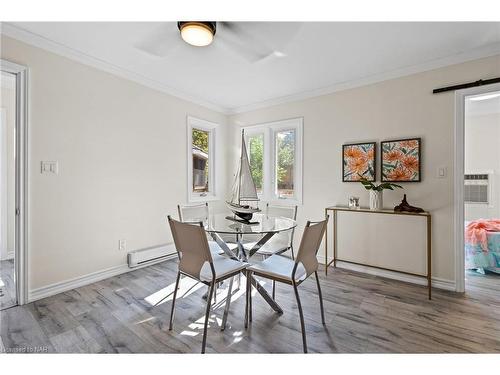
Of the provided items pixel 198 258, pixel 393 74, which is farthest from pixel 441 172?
pixel 198 258

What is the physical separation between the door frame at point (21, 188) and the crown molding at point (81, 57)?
279mm

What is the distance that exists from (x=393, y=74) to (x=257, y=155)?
225cm

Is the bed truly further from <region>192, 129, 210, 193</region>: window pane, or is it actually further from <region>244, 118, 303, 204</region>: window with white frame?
<region>192, 129, 210, 193</region>: window pane

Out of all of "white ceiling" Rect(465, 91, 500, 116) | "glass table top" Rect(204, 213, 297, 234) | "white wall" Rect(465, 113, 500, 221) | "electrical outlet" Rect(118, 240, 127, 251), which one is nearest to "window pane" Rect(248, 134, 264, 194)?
"glass table top" Rect(204, 213, 297, 234)

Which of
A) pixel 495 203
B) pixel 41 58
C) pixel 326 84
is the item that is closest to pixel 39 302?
pixel 41 58

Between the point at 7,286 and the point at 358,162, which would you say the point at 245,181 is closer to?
the point at 358,162

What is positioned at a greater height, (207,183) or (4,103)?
(4,103)

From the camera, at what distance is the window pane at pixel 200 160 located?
13.3 feet

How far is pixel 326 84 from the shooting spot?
3.31 metres

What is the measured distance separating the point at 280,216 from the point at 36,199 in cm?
257

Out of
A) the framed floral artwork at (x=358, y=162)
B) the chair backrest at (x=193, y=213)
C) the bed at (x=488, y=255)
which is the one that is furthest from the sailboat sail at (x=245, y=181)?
the bed at (x=488, y=255)

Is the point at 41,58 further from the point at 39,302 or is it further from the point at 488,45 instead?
the point at 488,45

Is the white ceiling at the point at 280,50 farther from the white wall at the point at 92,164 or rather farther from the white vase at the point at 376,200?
the white vase at the point at 376,200

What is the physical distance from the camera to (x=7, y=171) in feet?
11.1
